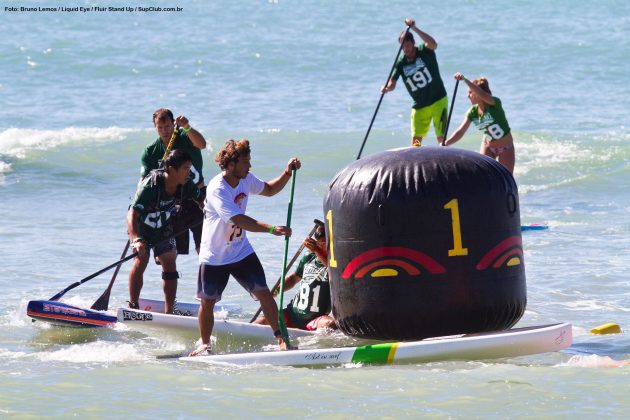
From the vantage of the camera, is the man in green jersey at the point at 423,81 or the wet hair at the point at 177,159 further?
the man in green jersey at the point at 423,81

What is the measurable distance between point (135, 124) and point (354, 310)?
1651cm

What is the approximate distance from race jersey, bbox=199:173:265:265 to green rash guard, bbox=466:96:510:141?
5123mm

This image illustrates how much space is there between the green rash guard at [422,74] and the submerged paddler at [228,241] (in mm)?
5478

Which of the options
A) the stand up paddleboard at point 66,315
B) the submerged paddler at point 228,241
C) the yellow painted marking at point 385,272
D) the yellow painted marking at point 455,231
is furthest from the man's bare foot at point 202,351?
the yellow painted marking at point 455,231

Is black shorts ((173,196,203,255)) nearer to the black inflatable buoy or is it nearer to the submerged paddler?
the submerged paddler

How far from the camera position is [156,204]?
31.4ft

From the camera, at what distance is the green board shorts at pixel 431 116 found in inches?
554

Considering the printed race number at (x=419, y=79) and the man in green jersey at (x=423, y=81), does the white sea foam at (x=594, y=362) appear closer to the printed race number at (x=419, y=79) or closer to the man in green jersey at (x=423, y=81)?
the man in green jersey at (x=423, y=81)

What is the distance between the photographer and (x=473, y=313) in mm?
8102

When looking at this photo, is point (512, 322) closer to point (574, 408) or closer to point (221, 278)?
point (574, 408)

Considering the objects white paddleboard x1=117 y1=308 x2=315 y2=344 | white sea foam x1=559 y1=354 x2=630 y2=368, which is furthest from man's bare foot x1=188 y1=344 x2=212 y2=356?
white sea foam x1=559 y1=354 x2=630 y2=368

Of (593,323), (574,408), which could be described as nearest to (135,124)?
(593,323)

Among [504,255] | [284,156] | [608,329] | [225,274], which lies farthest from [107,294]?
[284,156]

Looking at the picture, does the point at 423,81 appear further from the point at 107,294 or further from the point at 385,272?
the point at 385,272
